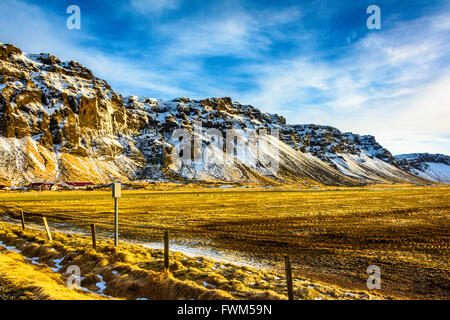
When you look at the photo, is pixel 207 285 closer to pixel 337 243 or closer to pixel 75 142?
pixel 337 243

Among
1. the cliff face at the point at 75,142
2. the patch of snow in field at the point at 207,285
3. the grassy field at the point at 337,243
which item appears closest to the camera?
the patch of snow in field at the point at 207,285

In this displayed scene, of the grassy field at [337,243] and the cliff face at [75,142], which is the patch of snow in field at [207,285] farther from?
the cliff face at [75,142]

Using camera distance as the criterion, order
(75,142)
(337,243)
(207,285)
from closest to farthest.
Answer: (207,285) → (337,243) → (75,142)

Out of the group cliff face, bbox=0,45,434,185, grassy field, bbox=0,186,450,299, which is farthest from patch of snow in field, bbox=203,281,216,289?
cliff face, bbox=0,45,434,185

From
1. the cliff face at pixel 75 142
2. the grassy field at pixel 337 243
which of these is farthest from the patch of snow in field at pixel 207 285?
the cliff face at pixel 75 142

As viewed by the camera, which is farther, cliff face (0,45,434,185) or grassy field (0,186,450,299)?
cliff face (0,45,434,185)

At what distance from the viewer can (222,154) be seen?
19275 cm

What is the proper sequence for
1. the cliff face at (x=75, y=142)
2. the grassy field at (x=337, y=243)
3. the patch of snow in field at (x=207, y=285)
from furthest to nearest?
the cliff face at (x=75, y=142)
the grassy field at (x=337, y=243)
the patch of snow in field at (x=207, y=285)

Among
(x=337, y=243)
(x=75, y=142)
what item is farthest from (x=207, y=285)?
(x=75, y=142)

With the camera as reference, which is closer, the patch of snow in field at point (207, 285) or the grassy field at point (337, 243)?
the patch of snow in field at point (207, 285)

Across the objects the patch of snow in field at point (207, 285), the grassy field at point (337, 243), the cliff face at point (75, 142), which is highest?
the cliff face at point (75, 142)

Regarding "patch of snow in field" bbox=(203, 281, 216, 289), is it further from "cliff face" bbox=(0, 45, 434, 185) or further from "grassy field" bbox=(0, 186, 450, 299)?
"cliff face" bbox=(0, 45, 434, 185)

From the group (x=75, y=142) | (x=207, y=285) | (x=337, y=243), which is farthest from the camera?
(x=75, y=142)
